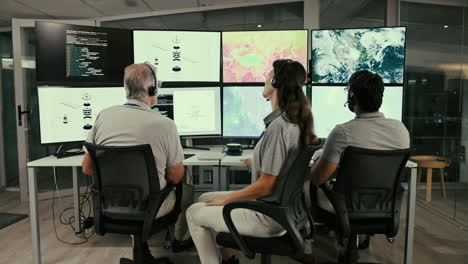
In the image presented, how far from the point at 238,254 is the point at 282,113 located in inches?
59.4

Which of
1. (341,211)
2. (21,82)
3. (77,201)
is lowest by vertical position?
(77,201)

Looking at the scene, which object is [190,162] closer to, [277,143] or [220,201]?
[220,201]

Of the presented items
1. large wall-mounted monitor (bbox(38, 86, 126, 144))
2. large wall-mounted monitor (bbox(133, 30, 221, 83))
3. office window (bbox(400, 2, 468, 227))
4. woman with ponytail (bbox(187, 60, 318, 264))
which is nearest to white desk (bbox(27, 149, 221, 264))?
large wall-mounted monitor (bbox(38, 86, 126, 144))

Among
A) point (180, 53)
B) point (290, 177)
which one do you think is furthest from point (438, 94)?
point (290, 177)

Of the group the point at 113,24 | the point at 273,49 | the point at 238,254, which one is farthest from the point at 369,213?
the point at 113,24

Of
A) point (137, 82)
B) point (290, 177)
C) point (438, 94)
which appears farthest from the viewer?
point (438, 94)

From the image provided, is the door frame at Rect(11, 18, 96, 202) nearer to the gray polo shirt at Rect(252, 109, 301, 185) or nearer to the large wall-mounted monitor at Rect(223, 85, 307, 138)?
the large wall-mounted monitor at Rect(223, 85, 307, 138)

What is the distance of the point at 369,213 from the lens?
79.5 inches

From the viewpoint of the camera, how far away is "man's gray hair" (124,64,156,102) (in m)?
2.08

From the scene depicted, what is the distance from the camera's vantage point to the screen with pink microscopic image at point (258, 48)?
10.2 feet

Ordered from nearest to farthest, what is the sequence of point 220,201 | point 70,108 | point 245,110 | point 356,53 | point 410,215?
point 220,201 < point 410,215 < point 70,108 < point 245,110 < point 356,53

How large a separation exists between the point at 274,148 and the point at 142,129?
73cm

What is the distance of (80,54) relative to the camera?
3.08 meters

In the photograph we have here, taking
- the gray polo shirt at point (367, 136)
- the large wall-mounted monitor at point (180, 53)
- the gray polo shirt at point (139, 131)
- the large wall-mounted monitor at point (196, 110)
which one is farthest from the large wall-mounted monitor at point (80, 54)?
the gray polo shirt at point (367, 136)
